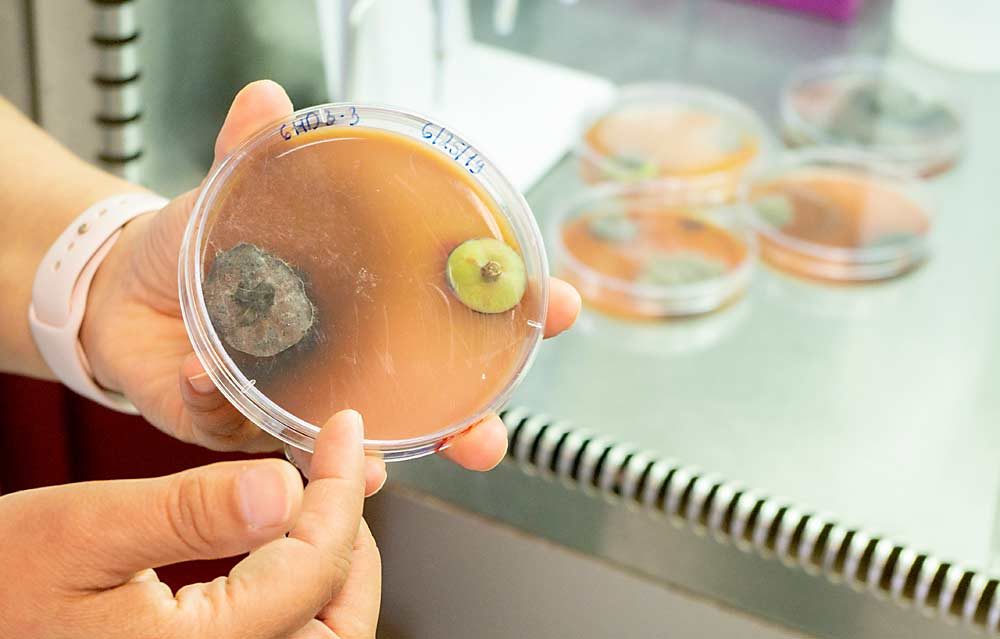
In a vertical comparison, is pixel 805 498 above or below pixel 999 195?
below

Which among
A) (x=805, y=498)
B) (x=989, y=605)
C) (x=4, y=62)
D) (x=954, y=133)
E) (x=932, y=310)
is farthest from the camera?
(x=954, y=133)

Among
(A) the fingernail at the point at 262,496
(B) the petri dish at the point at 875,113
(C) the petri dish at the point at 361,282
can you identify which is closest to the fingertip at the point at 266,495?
(A) the fingernail at the point at 262,496

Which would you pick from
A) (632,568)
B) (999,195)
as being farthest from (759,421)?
(999,195)

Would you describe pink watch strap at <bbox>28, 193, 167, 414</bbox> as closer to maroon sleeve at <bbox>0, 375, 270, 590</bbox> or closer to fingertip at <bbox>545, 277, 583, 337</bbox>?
maroon sleeve at <bbox>0, 375, 270, 590</bbox>

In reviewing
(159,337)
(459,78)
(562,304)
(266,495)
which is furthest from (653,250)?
(266,495)

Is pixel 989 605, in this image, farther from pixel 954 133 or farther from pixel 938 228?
pixel 954 133

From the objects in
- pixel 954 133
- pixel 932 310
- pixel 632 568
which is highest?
pixel 954 133

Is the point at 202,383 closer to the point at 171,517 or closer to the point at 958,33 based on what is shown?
the point at 171,517
